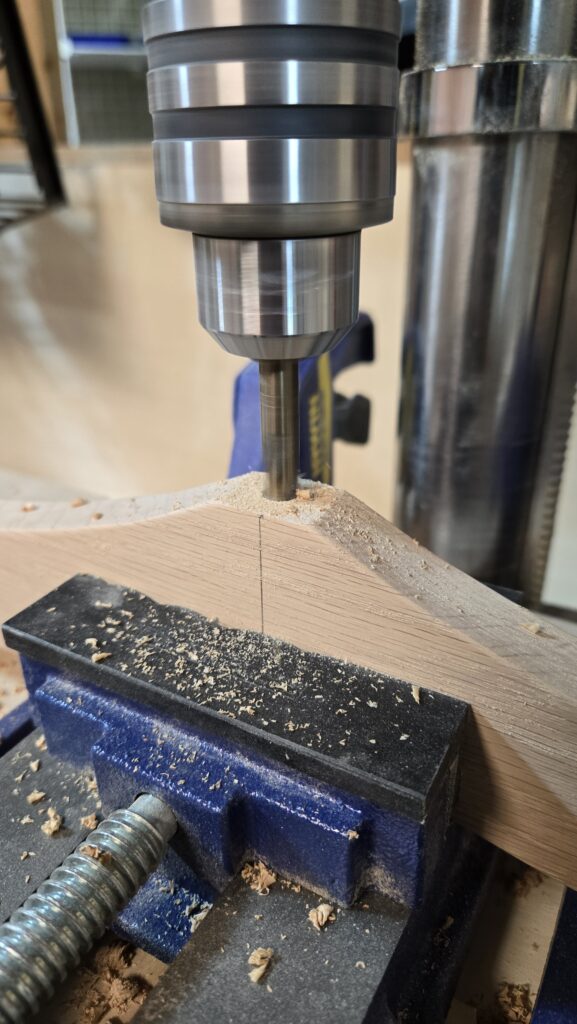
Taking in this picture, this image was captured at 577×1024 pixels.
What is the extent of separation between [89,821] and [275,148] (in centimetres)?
59

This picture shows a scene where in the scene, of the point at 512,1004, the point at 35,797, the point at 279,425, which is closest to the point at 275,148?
the point at 279,425

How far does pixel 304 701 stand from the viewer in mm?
603

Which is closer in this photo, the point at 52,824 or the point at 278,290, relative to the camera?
the point at 278,290

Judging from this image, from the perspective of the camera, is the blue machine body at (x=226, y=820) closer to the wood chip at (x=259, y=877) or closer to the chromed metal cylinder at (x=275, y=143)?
the wood chip at (x=259, y=877)

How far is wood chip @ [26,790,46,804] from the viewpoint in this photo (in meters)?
0.68

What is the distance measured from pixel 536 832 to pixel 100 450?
2.11 metres

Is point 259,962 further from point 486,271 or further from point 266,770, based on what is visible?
point 486,271

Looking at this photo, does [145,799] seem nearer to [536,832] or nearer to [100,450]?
[536,832]

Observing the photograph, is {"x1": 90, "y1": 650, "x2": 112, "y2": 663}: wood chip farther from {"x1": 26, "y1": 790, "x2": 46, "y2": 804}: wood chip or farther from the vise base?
{"x1": 26, "y1": 790, "x2": 46, "y2": 804}: wood chip

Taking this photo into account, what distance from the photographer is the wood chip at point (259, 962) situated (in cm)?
51

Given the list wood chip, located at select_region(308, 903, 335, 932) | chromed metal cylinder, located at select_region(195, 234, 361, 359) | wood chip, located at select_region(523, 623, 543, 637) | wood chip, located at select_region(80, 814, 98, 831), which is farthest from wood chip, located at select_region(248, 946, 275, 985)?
chromed metal cylinder, located at select_region(195, 234, 361, 359)

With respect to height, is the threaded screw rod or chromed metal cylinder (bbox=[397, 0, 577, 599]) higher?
chromed metal cylinder (bbox=[397, 0, 577, 599])

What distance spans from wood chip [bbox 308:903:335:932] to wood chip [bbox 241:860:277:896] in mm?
43

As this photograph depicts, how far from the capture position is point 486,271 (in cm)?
77
